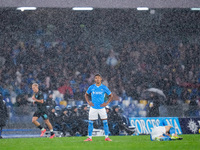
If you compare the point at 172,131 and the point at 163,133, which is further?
the point at 172,131

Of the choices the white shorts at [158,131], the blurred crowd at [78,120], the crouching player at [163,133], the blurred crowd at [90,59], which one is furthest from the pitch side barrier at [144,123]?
the white shorts at [158,131]

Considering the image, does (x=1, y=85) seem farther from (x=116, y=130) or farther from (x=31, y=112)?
(x=116, y=130)

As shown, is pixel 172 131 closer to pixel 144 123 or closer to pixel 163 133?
pixel 163 133

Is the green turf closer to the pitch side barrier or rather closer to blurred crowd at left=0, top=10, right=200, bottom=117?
the pitch side barrier

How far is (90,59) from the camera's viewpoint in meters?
29.2

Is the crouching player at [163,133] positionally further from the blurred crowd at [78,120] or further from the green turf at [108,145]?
the blurred crowd at [78,120]

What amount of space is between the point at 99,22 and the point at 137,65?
427 cm

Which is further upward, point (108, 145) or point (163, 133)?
point (163, 133)

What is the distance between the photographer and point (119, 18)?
30562 millimetres

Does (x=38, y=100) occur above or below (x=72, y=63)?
below

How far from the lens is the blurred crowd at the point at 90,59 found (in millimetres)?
26328

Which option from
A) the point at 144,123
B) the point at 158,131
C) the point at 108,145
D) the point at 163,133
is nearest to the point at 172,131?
the point at 163,133

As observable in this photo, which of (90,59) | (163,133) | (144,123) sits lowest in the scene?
(144,123)

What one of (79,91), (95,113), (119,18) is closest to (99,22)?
(119,18)
